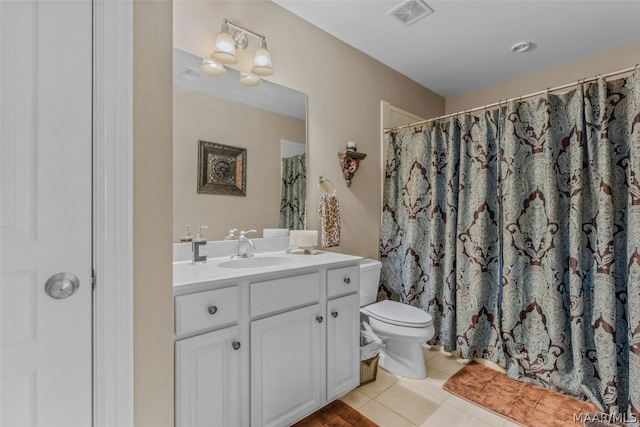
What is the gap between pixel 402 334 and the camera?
1903 mm

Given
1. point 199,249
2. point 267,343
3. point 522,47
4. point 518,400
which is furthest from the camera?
point 522,47

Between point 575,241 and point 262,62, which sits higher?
point 262,62

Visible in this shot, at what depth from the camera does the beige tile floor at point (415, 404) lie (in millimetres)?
1547

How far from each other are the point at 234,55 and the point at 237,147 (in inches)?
20.0

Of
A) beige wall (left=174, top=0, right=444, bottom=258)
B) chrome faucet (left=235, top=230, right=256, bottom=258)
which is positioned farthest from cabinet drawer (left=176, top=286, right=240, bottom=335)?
beige wall (left=174, top=0, right=444, bottom=258)

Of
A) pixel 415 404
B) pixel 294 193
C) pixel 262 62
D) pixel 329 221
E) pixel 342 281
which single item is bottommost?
pixel 415 404

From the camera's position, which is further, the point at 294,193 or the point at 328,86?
the point at 328,86

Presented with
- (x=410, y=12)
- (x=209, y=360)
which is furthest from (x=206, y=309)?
(x=410, y=12)

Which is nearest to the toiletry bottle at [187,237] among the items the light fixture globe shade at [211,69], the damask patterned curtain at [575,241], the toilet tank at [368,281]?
the light fixture globe shade at [211,69]

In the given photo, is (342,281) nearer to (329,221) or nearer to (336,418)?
(329,221)
